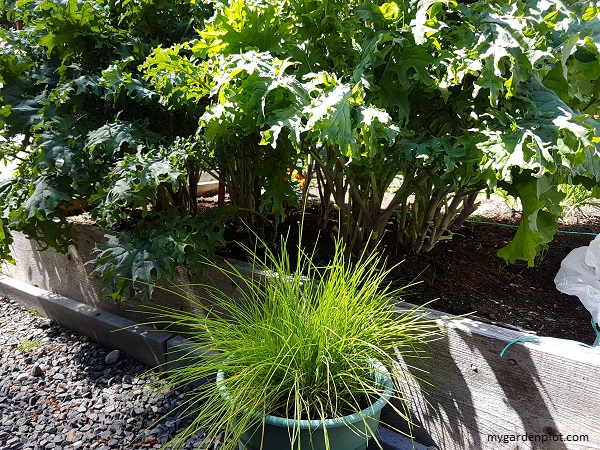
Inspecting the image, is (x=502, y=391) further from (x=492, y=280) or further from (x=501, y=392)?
(x=492, y=280)

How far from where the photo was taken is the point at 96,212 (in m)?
2.08

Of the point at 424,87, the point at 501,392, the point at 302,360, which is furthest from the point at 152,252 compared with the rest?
the point at 501,392

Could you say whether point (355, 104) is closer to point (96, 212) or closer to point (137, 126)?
point (137, 126)

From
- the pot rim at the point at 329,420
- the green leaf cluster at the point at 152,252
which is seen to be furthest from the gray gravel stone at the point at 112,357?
the pot rim at the point at 329,420

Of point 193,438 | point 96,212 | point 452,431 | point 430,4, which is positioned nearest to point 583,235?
point 452,431

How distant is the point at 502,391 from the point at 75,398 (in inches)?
68.1

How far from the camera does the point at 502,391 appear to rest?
5.18 feet

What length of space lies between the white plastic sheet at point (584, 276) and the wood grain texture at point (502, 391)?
32cm

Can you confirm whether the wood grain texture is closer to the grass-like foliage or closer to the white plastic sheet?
the grass-like foliage

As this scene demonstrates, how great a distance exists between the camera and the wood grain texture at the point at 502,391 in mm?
1445

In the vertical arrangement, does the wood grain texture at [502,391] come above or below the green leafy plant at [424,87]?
below

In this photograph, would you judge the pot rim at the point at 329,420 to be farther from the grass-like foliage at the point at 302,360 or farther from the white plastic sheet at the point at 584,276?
the white plastic sheet at the point at 584,276

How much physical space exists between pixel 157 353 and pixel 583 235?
229 centimetres

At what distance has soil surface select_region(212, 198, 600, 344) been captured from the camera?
6.23 ft
